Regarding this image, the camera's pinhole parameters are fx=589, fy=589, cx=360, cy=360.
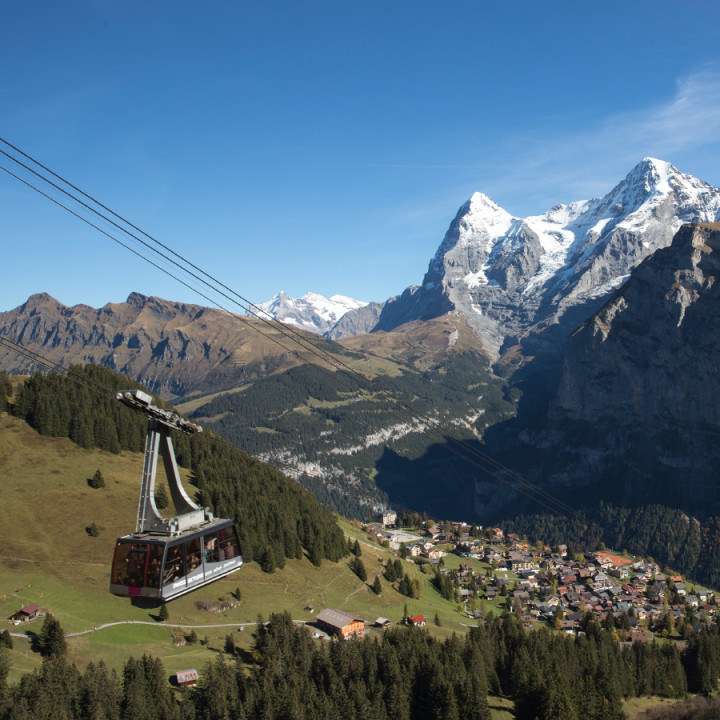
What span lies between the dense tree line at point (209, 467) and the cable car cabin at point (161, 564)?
66513mm

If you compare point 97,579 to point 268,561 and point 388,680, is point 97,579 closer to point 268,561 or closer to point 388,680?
point 268,561

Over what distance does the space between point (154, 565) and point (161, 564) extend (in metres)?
0.49

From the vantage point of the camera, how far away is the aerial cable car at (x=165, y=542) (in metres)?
35.6

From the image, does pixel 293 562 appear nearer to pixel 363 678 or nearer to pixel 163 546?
pixel 363 678

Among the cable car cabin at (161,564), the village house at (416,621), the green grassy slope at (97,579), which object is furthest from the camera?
the village house at (416,621)

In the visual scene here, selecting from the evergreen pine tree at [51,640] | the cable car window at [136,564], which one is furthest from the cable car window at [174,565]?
the evergreen pine tree at [51,640]

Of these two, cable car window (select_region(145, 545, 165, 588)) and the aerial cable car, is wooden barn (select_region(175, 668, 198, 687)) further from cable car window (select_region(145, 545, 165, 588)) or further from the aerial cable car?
cable car window (select_region(145, 545, 165, 588))

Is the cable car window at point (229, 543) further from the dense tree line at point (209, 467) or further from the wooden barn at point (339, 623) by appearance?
the dense tree line at point (209, 467)

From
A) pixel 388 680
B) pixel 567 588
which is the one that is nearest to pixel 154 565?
pixel 388 680

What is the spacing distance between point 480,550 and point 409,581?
202 feet

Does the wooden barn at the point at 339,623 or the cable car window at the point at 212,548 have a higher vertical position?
the cable car window at the point at 212,548

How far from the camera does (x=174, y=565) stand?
36.4 meters

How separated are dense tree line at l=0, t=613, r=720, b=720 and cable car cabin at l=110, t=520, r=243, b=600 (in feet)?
101

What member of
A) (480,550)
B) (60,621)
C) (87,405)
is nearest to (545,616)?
(480,550)
